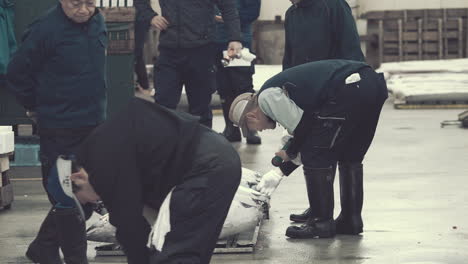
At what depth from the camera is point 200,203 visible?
539 cm

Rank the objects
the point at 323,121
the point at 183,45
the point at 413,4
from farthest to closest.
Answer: the point at 413,4, the point at 183,45, the point at 323,121

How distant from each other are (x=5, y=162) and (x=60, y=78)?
211 cm

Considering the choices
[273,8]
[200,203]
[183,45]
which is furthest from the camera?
[273,8]

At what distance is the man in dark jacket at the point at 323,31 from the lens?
8.63m

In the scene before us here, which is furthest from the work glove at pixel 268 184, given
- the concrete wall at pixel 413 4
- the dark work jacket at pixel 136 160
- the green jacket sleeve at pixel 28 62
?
the concrete wall at pixel 413 4

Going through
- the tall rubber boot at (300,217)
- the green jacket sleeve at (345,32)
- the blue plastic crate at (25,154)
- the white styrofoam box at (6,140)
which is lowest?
the blue plastic crate at (25,154)

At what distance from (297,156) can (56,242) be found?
189 centimetres

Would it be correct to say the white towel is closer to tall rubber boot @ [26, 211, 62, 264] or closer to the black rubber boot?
tall rubber boot @ [26, 211, 62, 264]

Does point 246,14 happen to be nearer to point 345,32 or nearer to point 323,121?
point 345,32

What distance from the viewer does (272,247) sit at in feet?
26.0

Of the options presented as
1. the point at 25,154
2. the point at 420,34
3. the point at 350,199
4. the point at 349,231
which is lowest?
the point at 420,34

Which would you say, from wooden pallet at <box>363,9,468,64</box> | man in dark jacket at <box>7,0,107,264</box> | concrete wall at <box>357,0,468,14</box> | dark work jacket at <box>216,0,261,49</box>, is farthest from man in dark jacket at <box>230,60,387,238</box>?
concrete wall at <box>357,0,468,14</box>

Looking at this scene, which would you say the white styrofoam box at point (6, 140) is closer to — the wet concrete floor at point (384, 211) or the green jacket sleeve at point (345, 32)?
the wet concrete floor at point (384, 211)

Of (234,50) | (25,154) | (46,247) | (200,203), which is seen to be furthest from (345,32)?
(25,154)
